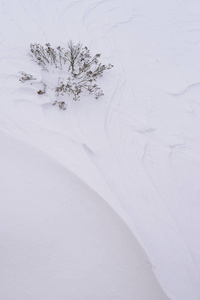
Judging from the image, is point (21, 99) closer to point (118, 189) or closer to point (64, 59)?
point (64, 59)

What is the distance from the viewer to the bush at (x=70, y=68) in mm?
3510

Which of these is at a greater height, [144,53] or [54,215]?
[144,53]

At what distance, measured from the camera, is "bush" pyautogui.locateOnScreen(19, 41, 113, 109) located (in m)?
3.51

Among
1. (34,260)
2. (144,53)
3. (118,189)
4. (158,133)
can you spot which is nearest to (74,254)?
(34,260)

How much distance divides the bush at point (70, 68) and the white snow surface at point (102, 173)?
0.14m

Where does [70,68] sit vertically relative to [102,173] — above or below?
above

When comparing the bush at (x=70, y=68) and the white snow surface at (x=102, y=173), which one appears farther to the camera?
the bush at (x=70, y=68)

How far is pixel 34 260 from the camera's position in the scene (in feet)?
6.87

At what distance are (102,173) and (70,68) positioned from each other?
2031 millimetres

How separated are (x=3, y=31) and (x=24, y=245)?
3.63 meters

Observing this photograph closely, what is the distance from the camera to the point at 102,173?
2816mm

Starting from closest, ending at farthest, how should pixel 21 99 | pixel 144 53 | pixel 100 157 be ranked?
pixel 100 157 → pixel 21 99 → pixel 144 53

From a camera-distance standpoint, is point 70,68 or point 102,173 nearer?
point 102,173

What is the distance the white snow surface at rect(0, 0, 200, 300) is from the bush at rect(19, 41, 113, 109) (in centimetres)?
14
